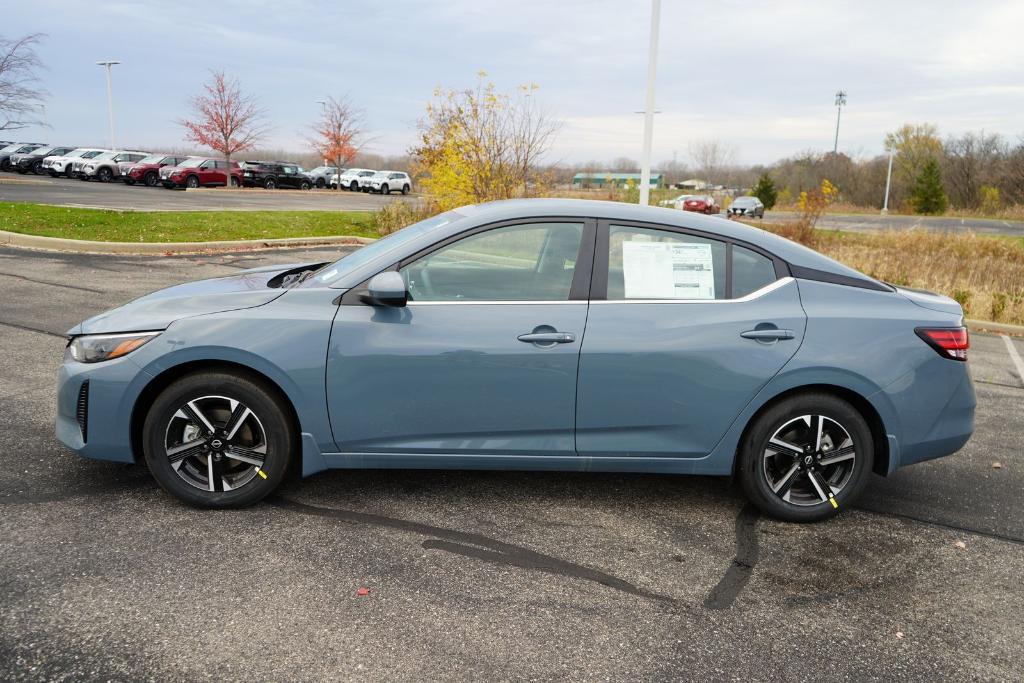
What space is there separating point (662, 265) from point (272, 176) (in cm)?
4442

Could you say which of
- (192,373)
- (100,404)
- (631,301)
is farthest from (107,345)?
(631,301)

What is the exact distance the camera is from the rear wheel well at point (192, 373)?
12.8 feet

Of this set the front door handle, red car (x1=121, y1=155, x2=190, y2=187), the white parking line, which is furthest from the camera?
red car (x1=121, y1=155, x2=190, y2=187)

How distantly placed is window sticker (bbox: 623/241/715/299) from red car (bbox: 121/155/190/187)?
38858 millimetres

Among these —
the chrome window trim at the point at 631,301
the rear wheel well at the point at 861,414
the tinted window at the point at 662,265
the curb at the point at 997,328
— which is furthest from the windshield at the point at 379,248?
the curb at the point at 997,328

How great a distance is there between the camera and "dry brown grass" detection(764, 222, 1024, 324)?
1197 cm

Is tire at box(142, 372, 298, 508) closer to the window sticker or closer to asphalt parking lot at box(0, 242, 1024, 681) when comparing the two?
asphalt parking lot at box(0, 242, 1024, 681)

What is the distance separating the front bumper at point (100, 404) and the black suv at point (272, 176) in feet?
138

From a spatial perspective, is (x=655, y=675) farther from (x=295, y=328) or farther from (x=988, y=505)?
(x=988, y=505)

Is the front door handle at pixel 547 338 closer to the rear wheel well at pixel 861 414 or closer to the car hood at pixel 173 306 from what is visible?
the rear wheel well at pixel 861 414

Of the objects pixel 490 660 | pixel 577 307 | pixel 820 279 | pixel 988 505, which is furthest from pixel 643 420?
pixel 988 505

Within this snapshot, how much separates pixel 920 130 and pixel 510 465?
278ft

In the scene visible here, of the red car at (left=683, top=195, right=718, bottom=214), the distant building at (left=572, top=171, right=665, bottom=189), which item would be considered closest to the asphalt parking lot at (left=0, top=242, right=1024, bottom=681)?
the distant building at (left=572, top=171, right=665, bottom=189)

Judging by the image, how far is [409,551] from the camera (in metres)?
3.67
